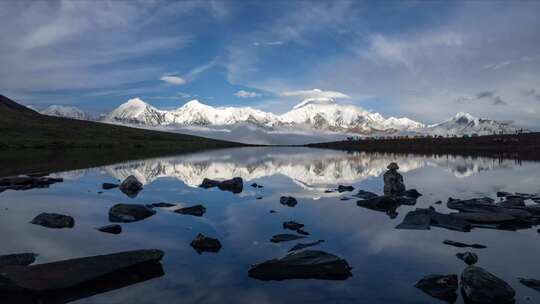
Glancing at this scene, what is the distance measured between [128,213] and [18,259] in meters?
10.8

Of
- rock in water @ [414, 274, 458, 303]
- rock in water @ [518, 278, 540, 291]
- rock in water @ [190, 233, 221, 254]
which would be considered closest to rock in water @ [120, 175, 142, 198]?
rock in water @ [190, 233, 221, 254]

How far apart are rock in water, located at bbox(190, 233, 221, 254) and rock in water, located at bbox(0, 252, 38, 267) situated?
7.41 metres

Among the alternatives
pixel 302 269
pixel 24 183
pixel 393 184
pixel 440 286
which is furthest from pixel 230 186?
pixel 440 286

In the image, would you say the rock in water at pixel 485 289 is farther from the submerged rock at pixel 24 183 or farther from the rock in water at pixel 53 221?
the submerged rock at pixel 24 183

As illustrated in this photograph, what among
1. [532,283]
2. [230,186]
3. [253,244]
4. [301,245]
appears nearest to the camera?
[532,283]

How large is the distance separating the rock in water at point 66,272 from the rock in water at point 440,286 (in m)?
11.3

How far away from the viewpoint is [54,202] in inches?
1406

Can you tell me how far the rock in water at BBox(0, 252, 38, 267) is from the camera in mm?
17752

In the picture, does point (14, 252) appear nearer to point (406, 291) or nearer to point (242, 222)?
point (242, 222)

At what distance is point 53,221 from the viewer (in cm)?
2617

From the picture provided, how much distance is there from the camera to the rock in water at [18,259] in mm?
17752

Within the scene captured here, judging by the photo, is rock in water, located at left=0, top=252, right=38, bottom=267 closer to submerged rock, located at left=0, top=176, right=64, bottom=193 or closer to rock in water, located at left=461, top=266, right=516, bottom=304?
rock in water, located at left=461, top=266, right=516, bottom=304

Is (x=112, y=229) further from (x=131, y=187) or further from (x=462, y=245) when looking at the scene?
(x=462, y=245)

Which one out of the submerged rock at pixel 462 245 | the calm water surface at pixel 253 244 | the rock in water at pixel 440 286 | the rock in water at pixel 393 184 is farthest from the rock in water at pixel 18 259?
the rock in water at pixel 393 184
